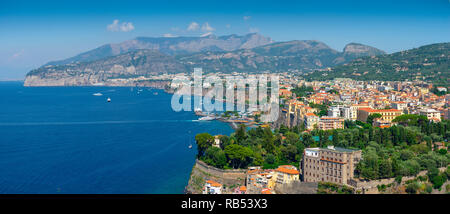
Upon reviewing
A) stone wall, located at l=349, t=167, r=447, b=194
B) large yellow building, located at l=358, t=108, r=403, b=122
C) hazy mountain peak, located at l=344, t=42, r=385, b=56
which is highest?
hazy mountain peak, located at l=344, t=42, r=385, b=56

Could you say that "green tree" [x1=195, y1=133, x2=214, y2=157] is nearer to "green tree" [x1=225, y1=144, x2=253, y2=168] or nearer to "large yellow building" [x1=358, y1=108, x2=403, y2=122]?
"green tree" [x1=225, y1=144, x2=253, y2=168]

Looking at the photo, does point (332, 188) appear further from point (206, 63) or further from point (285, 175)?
point (206, 63)

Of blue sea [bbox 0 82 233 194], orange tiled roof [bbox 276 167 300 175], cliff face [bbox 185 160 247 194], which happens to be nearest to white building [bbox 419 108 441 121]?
blue sea [bbox 0 82 233 194]

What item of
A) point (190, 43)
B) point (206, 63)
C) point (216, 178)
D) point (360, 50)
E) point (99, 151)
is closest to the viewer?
point (216, 178)

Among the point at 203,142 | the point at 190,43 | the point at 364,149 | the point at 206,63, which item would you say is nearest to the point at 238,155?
the point at 203,142
